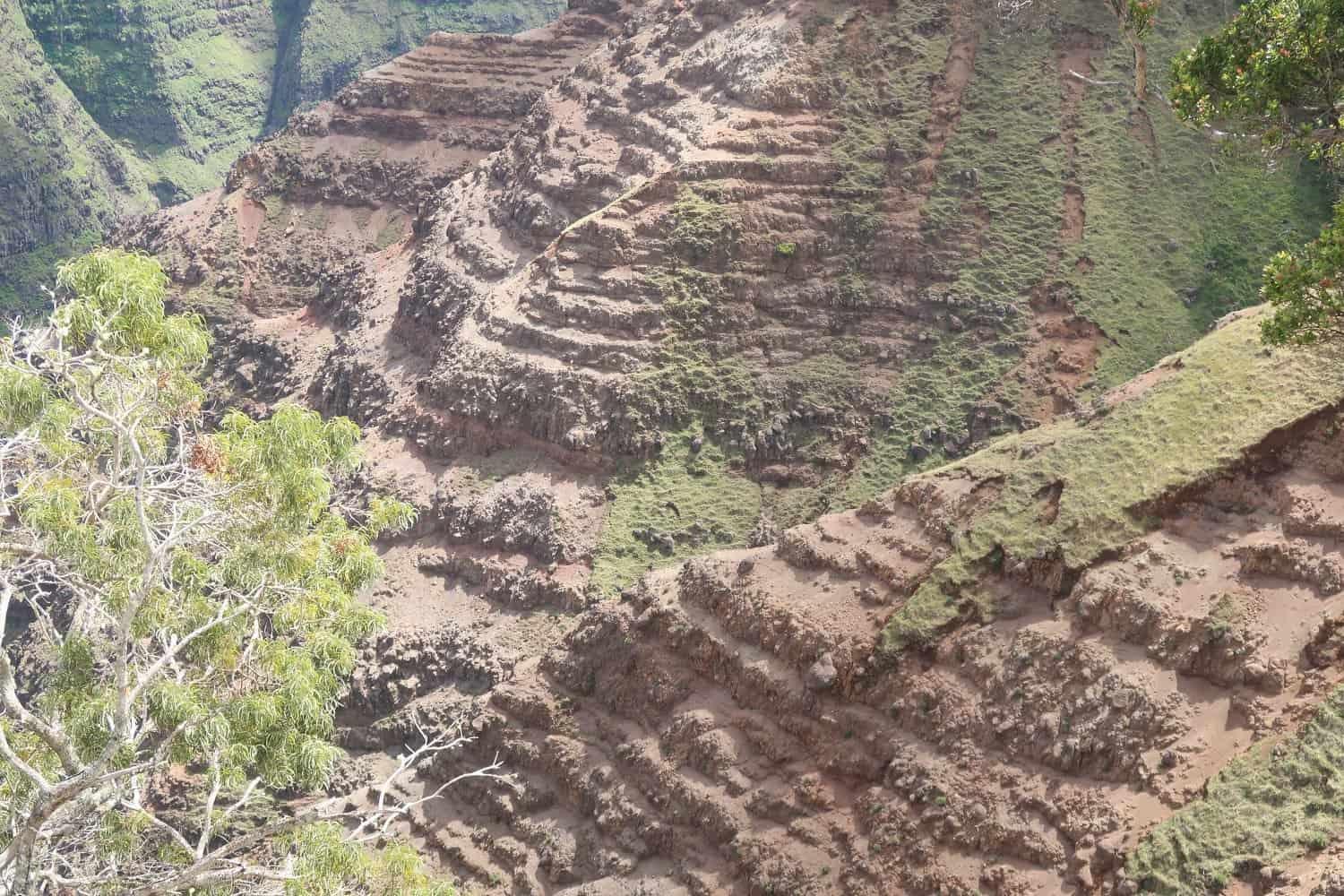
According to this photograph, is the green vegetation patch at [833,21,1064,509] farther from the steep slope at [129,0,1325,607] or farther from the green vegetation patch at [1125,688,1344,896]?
the green vegetation patch at [1125,688,1344,896]

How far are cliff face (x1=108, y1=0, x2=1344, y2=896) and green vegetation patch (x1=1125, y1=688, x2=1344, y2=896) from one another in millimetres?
98

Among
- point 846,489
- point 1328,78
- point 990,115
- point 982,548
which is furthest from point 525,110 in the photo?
point 1328,78

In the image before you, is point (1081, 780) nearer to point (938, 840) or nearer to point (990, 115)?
point (938, 840)

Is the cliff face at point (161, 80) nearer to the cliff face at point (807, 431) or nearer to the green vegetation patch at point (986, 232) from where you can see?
the cliff face at point (807, 431)

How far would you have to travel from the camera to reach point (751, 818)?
34.3 meters

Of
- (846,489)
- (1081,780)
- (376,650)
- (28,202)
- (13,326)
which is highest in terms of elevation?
(13,326)

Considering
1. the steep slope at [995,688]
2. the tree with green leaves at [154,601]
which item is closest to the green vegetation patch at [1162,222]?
the steep slope at [995,688]

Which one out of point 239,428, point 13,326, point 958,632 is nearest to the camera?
point 13,326

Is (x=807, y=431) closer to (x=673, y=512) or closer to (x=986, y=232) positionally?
(x=673, y=512)

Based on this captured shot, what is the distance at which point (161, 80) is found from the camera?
14112 cm

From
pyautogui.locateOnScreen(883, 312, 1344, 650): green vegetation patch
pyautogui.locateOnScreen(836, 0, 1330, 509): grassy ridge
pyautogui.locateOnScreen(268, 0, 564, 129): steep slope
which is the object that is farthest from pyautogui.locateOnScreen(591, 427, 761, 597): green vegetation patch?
pyautogui.locateOnScreen(268, 0, 564, 129): steep slope

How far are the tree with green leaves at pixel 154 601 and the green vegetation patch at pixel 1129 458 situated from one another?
46.0 feet

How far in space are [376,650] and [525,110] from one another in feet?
150

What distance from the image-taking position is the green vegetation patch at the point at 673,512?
51406 mm
